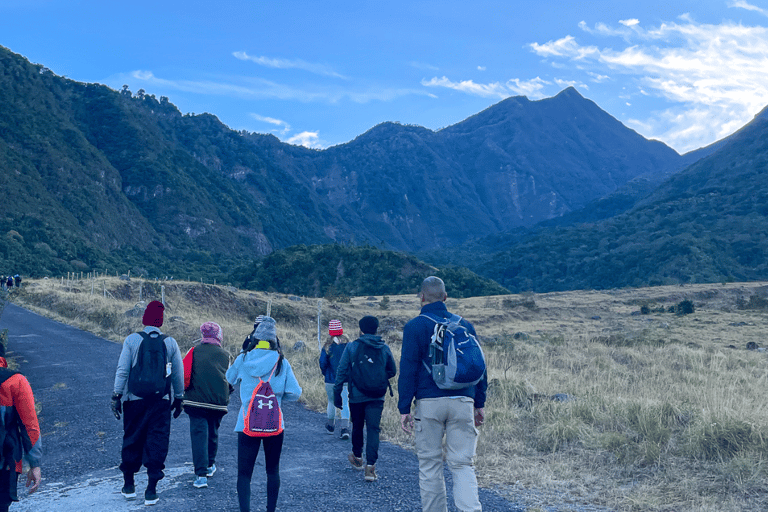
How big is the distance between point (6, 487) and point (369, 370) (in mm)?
3015

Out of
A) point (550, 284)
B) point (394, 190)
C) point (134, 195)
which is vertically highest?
point (394, 190)

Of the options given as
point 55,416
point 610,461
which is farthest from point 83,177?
point 610,461

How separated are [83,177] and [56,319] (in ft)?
226

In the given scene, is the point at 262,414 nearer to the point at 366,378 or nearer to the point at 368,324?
the point at 366,378

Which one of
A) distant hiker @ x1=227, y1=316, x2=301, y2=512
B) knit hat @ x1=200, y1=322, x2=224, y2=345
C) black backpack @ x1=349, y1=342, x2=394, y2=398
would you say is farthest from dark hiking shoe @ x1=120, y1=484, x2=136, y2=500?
black backpack @ x1=349, y1=342, x2=394, y2=398

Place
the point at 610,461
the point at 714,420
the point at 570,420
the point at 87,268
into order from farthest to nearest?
the point at 87,268 → the point at 570,420 → the point at 714,420 → the point at 610,461

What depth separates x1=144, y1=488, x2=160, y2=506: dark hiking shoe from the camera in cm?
450

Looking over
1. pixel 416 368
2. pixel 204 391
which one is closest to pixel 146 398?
pixel 204 391

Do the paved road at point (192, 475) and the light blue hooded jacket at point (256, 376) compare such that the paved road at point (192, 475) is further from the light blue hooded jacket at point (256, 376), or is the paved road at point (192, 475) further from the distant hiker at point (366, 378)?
the light blue hooded jacket at point (256, 376)

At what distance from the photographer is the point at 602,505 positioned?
467cm

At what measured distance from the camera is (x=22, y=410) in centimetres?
337

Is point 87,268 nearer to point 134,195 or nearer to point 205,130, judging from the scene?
point 134,195

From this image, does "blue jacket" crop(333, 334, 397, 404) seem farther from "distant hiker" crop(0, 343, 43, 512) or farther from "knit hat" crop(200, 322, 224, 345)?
"distant hiker" crop(0, 343, 43, 512)

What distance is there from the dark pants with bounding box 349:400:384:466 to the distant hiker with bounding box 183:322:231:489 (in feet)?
4.55
